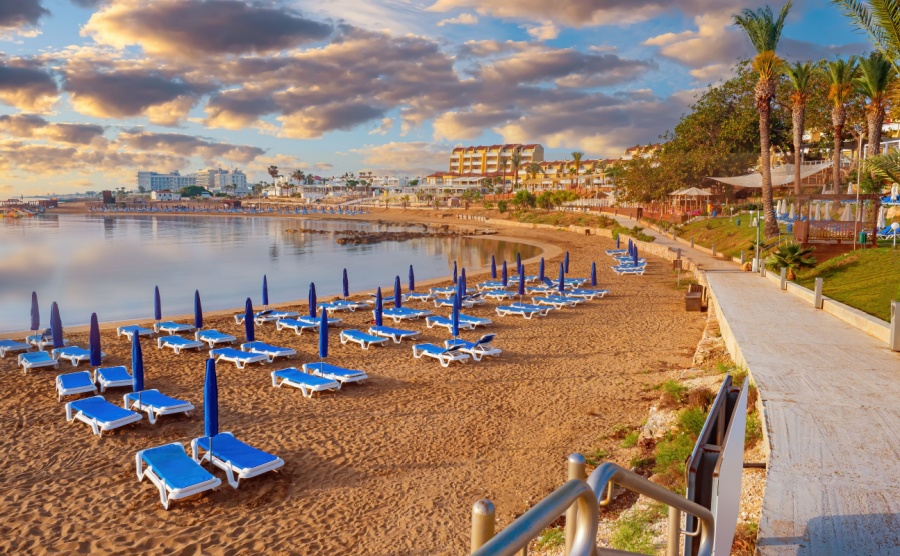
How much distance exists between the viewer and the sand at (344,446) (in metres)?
6.36

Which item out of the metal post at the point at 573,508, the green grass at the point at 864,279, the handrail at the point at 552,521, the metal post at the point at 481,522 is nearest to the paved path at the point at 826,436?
the green grass at the point at 864,279

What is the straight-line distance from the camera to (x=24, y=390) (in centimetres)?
1116

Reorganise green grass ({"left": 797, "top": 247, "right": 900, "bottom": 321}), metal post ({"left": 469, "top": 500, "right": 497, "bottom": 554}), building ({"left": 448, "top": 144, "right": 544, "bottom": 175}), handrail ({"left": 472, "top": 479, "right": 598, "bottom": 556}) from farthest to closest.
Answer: building ({"left": 448, "top": 144, "right": 544, "bottom": 175}) → green grass ({"left": 797, "top": 247, "right": 900, "bottom": 321}) → metal post ({"left": 469, "top": 500, "right": 497, "bottom": 554}) → handrail ({"left": 472, "top": 479, "right": 598, "bottom": 556})

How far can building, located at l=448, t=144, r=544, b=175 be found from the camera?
128375 millimetres

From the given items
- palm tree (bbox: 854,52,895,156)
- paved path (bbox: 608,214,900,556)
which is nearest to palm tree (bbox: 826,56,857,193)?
palm tree (bbox: 854,52,895,156)

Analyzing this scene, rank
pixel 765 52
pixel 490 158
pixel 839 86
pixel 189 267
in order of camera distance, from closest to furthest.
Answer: pixel 765 52 → pixel 839 86 → pixel 189 267 → pixel 490 158

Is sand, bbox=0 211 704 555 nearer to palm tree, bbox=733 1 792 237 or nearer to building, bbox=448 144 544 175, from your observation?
palm tree, bbox=733 1 792 237

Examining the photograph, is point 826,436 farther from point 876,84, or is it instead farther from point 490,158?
point 490,158

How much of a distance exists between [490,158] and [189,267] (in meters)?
104

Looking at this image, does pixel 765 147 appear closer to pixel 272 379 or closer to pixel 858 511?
pixel 272 379

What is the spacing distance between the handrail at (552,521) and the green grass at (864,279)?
38.9 feet

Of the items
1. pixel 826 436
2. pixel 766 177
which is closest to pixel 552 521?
pixel 826 436

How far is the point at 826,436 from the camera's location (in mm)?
5359

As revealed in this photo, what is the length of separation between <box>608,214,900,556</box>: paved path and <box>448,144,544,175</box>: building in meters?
113
